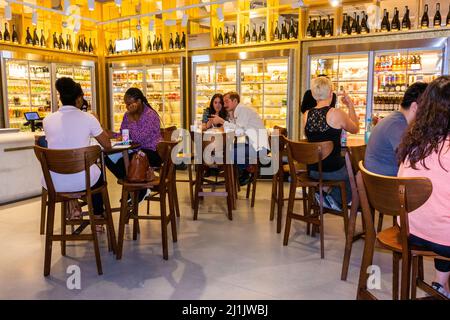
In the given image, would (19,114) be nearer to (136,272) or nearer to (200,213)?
(200,213)

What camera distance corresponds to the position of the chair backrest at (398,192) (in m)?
1.82

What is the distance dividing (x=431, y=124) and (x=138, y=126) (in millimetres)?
2904

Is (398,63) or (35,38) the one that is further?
(35,38)

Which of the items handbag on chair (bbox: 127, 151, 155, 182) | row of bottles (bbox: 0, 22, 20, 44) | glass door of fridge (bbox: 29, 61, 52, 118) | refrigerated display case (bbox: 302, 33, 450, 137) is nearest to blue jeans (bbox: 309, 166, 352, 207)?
handbag on chair (bbox: 127, 151, 155, 182)

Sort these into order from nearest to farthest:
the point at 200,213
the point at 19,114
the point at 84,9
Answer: the point at 200,213 → the point at 19,114 → the point at 84,9

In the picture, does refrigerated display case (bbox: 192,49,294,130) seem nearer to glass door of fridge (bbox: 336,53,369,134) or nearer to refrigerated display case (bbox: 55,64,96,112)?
glass door of fridge (bbox: 336,53,369,134)

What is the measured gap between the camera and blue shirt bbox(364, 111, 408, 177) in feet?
9.14

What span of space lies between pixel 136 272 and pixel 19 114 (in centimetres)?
625

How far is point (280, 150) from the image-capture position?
418cm

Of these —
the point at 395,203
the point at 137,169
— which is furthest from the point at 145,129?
the point at 395,203

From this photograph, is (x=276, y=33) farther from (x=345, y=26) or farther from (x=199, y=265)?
(x=199, y=265)

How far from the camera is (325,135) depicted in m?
3.71
